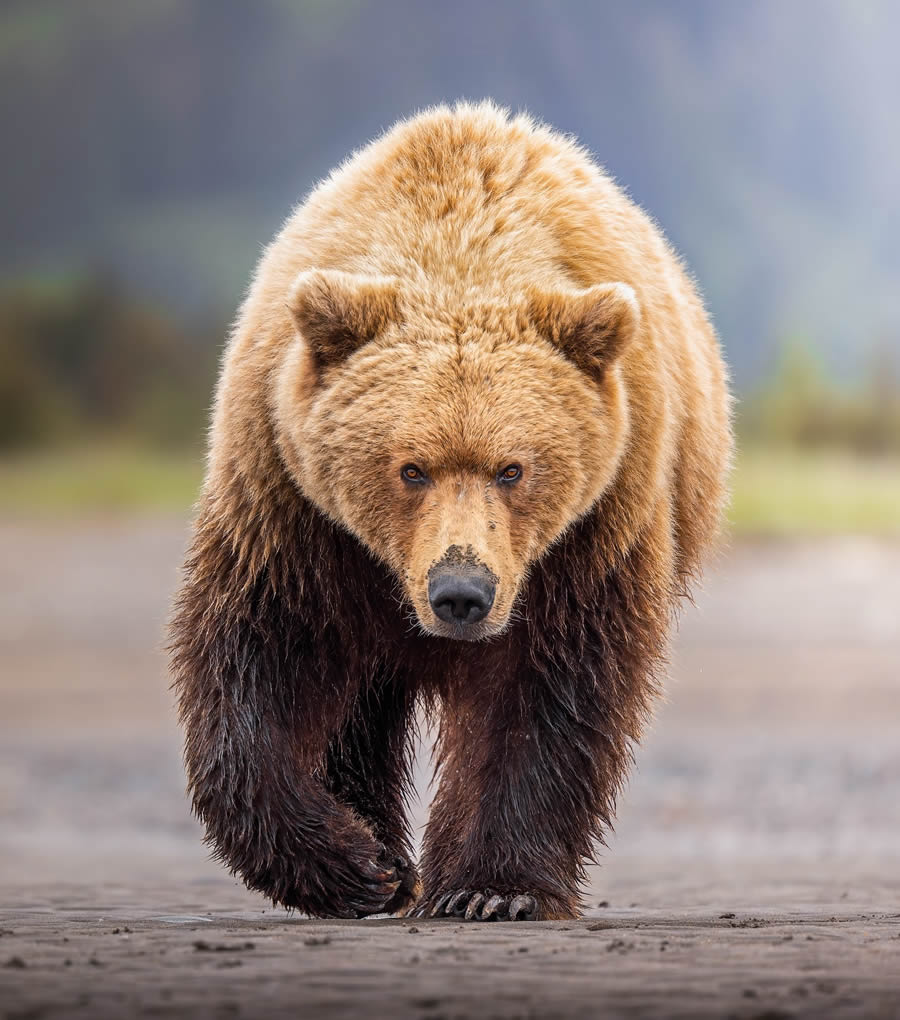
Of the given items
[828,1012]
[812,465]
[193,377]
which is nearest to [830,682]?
[812,465]

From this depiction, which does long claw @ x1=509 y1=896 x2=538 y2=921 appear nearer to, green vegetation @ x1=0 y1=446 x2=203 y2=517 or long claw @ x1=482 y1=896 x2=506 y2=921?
long claw @ x1=482 y1=896 x2=506 y2=921

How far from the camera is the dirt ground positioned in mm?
4883

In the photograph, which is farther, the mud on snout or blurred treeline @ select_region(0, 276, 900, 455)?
blurred treeline @ select_region(0, 276, 900, 455)

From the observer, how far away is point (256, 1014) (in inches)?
180

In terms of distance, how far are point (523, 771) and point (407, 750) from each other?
1.81 meters

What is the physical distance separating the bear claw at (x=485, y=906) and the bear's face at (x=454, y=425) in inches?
44.3

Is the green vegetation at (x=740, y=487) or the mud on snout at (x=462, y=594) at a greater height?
the green vegetation at (x=740, y=487)

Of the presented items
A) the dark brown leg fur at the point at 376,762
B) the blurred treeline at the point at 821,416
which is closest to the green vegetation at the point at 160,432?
the blurred treeline at the point at 821,416

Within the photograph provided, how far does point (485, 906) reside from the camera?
279 inches

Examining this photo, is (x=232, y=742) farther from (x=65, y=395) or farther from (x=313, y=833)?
(x=65, y=395)

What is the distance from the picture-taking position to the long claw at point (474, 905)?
703 centimetres

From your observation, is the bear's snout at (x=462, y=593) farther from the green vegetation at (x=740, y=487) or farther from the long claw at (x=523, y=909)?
the green vegetation at (x=740, y=487)

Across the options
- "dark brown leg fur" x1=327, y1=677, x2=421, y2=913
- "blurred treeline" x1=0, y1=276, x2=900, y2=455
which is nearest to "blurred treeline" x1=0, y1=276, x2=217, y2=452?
"blurred treeline" x1=0, y1=276, x2=900, y2=455

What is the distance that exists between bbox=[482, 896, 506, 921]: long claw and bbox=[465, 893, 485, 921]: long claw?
3cm
